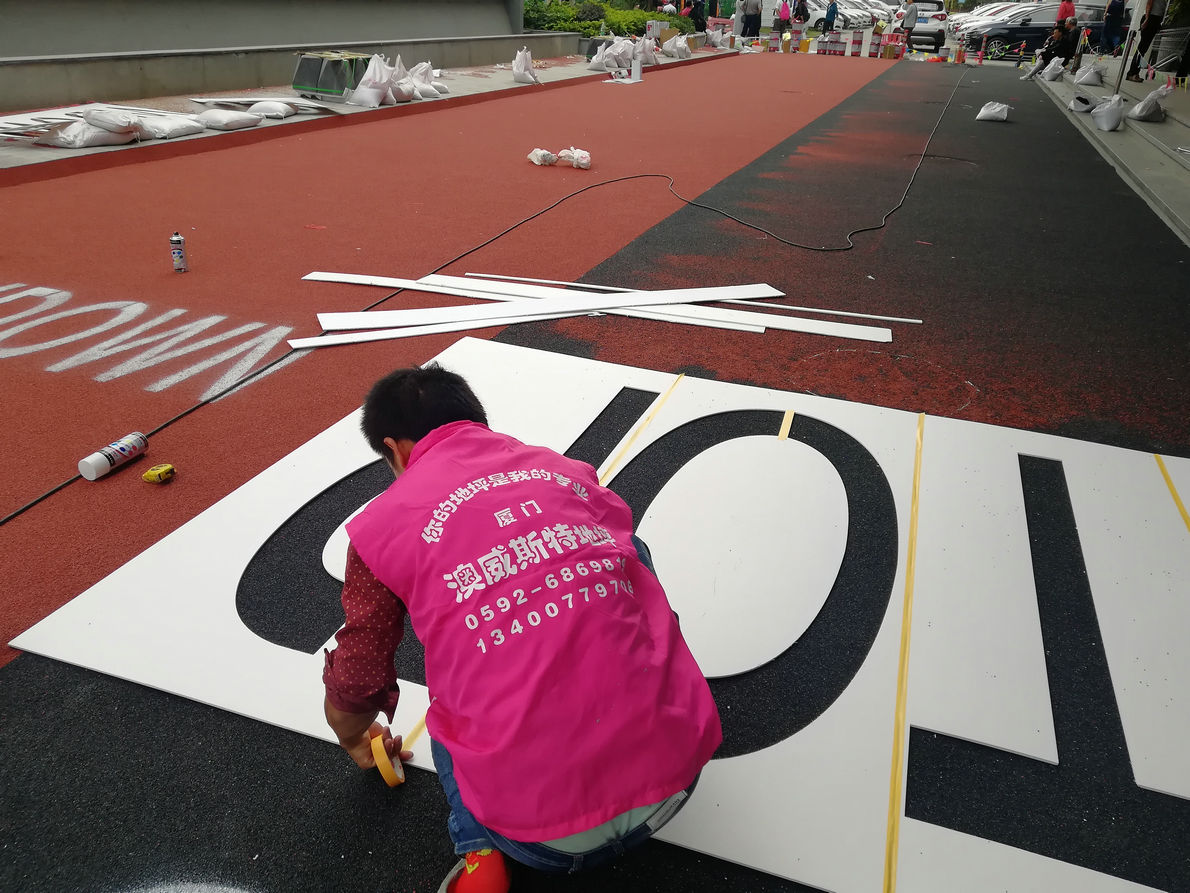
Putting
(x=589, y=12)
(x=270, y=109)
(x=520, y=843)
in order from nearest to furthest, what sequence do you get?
(x=520, y=843) < (x=270, y=109) < (x=589, y=12)

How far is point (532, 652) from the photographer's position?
4.60ft

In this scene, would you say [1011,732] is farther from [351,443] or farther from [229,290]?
[229,290]

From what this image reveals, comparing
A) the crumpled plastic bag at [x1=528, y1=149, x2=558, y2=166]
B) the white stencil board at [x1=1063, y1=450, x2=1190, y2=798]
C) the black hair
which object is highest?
the black hair

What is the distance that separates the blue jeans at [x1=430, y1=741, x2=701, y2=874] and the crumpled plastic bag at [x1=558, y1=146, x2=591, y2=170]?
8.06 m

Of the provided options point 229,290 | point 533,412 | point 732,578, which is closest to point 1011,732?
point 732,578

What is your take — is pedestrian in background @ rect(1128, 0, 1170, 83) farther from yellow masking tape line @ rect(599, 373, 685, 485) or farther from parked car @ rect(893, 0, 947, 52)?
yellow masking tape line @ rect(599, 373, 685, 485)

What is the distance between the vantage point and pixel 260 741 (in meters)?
2.13

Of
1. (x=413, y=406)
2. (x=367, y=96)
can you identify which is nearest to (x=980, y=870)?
(x=413, y=406)

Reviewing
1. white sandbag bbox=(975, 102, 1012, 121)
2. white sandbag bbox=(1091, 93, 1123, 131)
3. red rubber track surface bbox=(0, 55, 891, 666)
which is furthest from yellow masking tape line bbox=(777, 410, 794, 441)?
white sandbag bbox=(975, 102, 1012, 121)

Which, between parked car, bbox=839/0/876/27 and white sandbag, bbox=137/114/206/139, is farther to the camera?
parked car, bbox=839/0/876/27

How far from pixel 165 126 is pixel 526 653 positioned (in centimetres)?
968

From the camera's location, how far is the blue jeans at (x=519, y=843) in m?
1.50

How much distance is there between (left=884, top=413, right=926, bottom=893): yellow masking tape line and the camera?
1.88 metres

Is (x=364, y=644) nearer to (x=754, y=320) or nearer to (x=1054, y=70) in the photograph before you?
(x=754, y=320)
